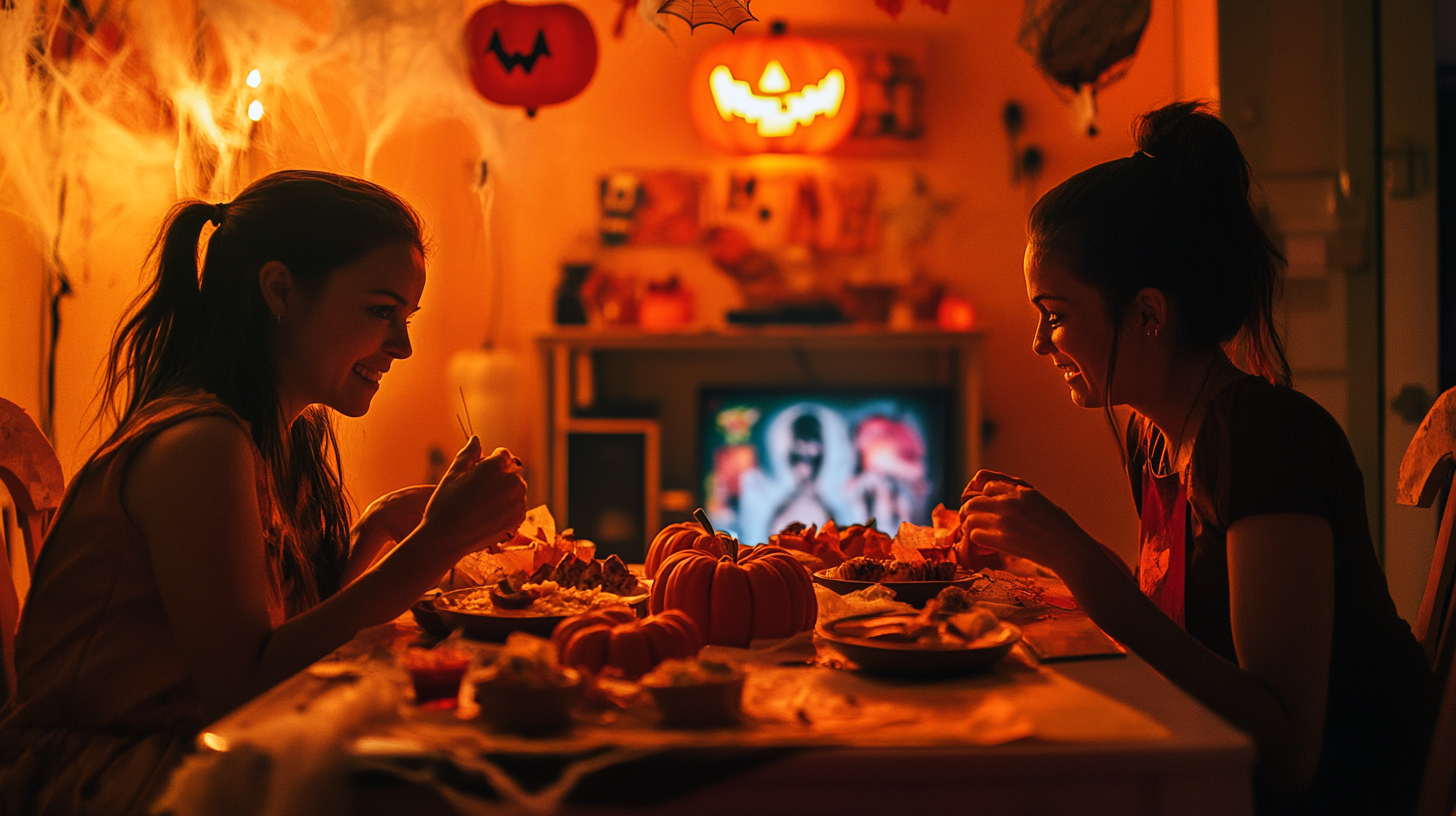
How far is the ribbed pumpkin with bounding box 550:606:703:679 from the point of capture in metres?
0.97

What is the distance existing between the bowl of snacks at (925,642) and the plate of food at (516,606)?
28 centimetres

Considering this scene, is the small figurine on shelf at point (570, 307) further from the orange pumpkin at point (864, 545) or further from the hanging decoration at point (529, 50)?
the orange pumpkin at point (864, 545)

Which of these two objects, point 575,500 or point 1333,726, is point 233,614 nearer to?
point 1333,726

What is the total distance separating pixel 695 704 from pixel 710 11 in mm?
1121

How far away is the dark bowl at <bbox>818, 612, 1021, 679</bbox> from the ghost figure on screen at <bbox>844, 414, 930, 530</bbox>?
2916 millimetres

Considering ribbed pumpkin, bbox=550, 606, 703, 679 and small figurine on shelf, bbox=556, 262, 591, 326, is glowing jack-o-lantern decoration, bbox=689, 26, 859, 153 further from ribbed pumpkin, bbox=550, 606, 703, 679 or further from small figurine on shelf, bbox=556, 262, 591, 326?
ribbed pumpkin, bbox=550, 606, 703, 679

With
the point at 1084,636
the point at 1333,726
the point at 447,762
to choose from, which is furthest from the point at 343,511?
the point at 1333,726

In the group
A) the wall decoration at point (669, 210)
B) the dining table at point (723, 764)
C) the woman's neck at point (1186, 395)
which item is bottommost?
the dining table at point (723, 764)

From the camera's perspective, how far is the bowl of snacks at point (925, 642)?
975 mm

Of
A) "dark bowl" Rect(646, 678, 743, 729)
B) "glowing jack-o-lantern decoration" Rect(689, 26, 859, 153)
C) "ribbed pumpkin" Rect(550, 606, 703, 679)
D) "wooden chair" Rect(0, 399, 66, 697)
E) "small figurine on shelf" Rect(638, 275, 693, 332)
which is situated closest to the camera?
"dark bowl" Rect(646, 678, 743, 729)

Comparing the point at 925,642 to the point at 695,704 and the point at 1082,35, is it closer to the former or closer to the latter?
the point at 695,704

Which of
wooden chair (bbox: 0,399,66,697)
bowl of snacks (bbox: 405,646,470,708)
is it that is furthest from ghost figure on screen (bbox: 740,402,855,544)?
bowl of snacks (bbox: 405,646,470,708)

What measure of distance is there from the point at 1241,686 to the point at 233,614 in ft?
3.33

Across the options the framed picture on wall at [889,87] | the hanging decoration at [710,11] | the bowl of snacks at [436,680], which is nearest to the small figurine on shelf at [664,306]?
the framed picture on wall at [889,87]
